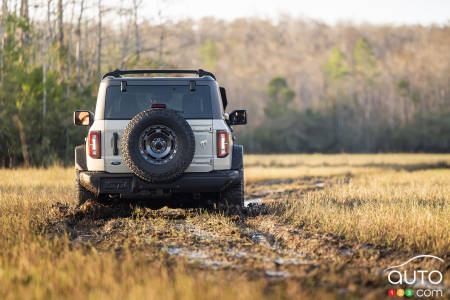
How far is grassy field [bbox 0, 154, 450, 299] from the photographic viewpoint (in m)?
4.53

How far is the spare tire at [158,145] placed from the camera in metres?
7.83

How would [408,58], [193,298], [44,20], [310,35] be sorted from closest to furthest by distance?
1. [193,298]
2. [44,20]
3. [408,58]
4. [310,35]

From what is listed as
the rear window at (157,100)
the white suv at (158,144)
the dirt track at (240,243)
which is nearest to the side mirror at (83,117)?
the white suv at (158,144)

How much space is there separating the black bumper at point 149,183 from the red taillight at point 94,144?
270 millimetres

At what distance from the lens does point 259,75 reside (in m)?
116

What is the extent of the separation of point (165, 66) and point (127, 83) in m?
17.9

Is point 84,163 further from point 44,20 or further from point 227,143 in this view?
point 44,20

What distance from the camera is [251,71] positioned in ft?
416

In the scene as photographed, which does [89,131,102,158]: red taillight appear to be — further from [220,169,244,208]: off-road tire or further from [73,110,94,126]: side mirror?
[220,169,244,208]: off-road tire

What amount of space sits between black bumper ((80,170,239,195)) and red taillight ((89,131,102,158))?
270mm

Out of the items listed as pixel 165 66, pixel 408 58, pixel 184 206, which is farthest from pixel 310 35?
pixel 184 206

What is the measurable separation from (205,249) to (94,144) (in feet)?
9.20

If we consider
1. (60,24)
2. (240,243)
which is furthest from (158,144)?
(60,24)

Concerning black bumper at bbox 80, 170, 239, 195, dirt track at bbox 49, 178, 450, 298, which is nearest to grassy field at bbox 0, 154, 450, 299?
dirt track at bbox 49, 178, 450, 298
